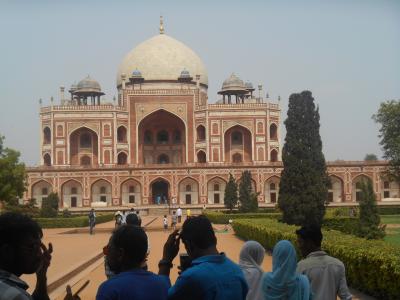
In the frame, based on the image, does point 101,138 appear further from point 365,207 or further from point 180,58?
point 365,207

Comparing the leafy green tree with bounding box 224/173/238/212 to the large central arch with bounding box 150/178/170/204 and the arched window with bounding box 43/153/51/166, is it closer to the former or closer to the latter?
the large central arch with bounding box 150/178/170/204

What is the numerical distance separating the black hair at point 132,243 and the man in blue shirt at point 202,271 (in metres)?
0.15

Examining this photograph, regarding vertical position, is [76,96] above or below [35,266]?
above

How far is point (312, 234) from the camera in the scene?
3.92 meters

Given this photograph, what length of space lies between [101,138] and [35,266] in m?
38.4

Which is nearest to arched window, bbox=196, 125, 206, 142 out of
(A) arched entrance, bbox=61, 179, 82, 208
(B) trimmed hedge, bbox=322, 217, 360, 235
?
(A) arched entrance, bbox=61, 179, 82, 208

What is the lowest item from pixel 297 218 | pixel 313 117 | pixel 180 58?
pixel 297 218

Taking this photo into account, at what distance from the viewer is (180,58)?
45594mm

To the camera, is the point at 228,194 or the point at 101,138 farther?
the point at 101,138

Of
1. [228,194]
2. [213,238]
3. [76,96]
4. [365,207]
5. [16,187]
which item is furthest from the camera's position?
[76,96]

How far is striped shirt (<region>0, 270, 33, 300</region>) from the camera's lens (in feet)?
6.79

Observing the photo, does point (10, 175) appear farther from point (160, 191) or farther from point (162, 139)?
point (162, 139)

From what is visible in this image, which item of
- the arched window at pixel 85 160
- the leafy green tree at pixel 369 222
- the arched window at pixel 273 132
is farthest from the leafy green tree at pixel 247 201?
the arched window at pixel 85 160

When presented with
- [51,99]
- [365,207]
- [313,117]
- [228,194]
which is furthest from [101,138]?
[365,207]
